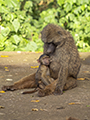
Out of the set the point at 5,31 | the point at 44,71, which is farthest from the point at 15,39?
the point at 44,71

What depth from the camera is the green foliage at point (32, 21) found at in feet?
32.0

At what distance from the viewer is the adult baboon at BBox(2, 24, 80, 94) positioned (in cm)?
462

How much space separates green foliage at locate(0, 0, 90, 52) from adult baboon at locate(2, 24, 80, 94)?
4905 millimetres

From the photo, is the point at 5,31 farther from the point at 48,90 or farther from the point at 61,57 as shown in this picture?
the point at 48,90

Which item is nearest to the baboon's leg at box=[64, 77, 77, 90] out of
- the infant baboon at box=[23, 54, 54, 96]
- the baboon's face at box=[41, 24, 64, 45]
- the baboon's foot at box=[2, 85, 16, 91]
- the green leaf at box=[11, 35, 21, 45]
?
the infant baboon at box=[23, 54, 54, 96]

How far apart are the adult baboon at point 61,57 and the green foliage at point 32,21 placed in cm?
490

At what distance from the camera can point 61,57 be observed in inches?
185

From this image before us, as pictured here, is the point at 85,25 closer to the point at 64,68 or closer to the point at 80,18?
the point at 80,18

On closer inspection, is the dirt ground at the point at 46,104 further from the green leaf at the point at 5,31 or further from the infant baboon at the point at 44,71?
the green leaf at the point at 5,31

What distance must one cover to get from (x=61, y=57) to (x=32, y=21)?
321 inches

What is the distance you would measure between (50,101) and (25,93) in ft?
2.29

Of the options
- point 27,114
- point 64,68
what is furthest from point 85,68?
point 27,114

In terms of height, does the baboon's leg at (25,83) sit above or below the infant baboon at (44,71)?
below

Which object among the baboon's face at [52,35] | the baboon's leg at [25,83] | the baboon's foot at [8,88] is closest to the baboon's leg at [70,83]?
the baboon's leg at [25,83]
